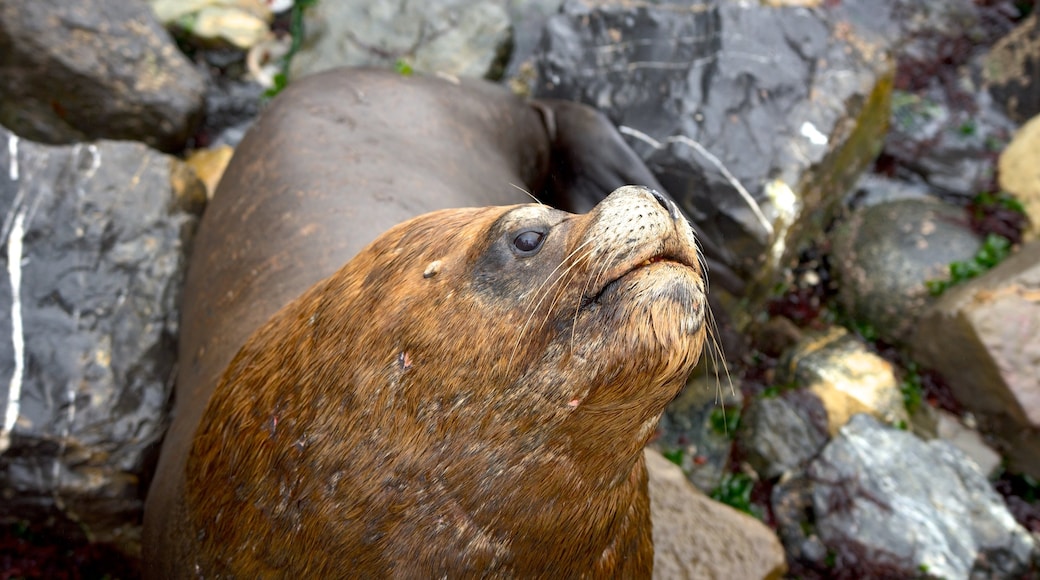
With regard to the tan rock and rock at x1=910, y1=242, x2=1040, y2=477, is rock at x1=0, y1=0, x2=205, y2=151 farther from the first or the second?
rock at x1=910, y1=242, x2=1040, y2=477

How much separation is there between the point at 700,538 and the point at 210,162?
3756mm

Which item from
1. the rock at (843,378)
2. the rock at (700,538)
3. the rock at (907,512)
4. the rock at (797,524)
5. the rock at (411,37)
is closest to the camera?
the rock at (700,538)

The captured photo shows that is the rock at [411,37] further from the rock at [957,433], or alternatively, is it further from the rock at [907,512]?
the rock at [957,433]

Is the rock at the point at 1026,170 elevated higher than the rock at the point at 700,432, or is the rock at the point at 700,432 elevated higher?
the rock at the point at 1026,170

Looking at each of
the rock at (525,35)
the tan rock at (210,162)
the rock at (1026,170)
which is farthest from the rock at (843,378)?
the tan rock at (210,162)

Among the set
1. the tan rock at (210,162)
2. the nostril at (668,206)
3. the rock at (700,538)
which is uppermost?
the nostril at (668,206)

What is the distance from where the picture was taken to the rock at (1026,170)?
6.14 metres

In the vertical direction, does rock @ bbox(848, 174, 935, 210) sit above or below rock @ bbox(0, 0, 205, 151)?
above

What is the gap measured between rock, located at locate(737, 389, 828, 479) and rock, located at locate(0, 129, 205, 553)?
319cm

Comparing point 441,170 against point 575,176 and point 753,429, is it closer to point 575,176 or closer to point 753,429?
point 575,176

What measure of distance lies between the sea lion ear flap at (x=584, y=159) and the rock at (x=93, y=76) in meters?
2.23

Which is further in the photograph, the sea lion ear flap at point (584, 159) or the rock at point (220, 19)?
the rock at point (220, 19)

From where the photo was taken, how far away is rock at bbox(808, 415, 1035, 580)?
471 cm

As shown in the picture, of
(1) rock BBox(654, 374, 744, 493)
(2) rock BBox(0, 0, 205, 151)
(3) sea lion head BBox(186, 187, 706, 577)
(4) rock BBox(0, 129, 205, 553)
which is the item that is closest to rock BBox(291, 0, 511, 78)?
(2) rock BBox(0, 0, 205, 151)
